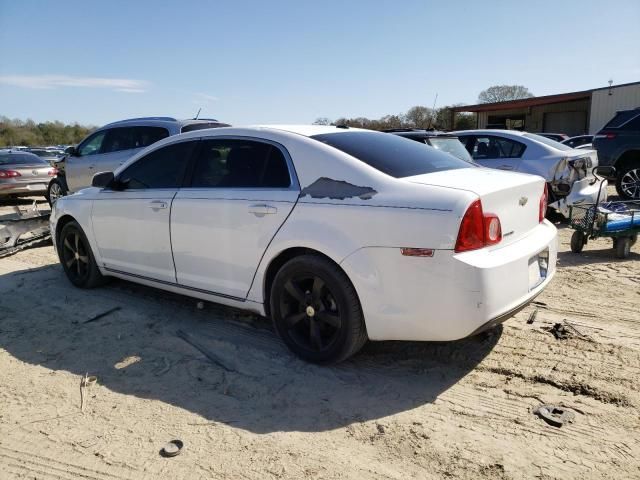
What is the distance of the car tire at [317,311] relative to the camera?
10.8 feet

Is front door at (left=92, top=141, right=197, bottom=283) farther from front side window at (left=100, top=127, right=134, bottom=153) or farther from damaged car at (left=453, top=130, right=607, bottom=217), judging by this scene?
damaged car at (left=453, top=130, right=607, bottom=217)

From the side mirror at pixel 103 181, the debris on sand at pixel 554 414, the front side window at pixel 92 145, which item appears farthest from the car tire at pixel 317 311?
the front side window at pixel 92 145

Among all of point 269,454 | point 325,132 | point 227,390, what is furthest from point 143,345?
point 325,132

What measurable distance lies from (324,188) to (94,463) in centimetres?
207

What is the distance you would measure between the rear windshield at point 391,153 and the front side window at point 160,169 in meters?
1.34

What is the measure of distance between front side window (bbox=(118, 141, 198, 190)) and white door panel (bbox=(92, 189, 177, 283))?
0.08m

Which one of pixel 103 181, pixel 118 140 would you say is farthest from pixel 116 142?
pixel 103 181

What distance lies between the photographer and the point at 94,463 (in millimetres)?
2652

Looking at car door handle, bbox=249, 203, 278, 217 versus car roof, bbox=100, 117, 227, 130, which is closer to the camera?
car door handle, bbox=249, 203, 278, 217

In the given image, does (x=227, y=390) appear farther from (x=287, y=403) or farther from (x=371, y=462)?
(x=371, y=462)

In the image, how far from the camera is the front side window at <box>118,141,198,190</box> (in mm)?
4406

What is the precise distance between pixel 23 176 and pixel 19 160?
83cm

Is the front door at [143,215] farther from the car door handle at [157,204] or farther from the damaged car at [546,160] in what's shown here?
the damaged car at [546,160]

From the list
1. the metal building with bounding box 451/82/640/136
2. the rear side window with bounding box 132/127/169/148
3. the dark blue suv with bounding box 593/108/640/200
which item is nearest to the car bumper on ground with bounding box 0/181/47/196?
the rear side window with bounding box 132/127/169/148
